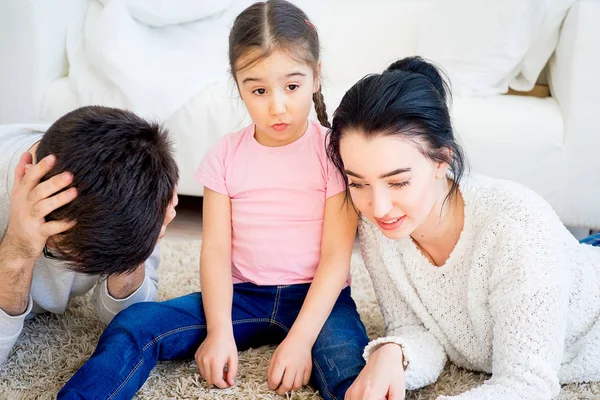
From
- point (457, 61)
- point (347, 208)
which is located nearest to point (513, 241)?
point (347, 208)

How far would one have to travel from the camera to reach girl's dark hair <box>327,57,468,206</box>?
1.03 m

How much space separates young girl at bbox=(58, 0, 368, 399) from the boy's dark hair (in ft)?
0.69

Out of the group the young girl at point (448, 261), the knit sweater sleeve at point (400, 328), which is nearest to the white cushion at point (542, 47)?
the young girl at point (448, 261)

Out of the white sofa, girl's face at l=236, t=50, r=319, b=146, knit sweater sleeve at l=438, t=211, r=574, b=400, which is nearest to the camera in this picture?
knit sweater sleeve at l=438, t=211, r=574, b=400

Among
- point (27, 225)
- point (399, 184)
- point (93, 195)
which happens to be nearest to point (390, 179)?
point (399, 184)

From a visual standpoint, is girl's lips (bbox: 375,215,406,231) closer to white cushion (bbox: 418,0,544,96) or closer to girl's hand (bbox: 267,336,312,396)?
girl's hand (bbox: 267,336,312,396)

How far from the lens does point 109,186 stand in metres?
0.97

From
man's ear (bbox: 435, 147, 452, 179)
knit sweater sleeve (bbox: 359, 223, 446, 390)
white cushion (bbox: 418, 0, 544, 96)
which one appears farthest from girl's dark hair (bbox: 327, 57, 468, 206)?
white cushion (bbox: 418, 0, 544, 96)

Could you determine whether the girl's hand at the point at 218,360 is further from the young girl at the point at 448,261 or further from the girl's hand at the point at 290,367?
the young girl at the point at 448,261

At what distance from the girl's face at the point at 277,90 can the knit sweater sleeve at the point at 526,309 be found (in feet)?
1.38

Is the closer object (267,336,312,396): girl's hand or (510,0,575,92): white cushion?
(267,336,312,396): girl's hand

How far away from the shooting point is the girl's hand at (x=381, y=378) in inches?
39.7

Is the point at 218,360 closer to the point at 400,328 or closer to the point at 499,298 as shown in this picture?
the point at 400,328

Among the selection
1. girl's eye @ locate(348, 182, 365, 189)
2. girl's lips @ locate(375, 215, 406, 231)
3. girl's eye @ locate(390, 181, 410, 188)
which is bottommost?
girl's lips @ locate(375, 215, 406, 231)
